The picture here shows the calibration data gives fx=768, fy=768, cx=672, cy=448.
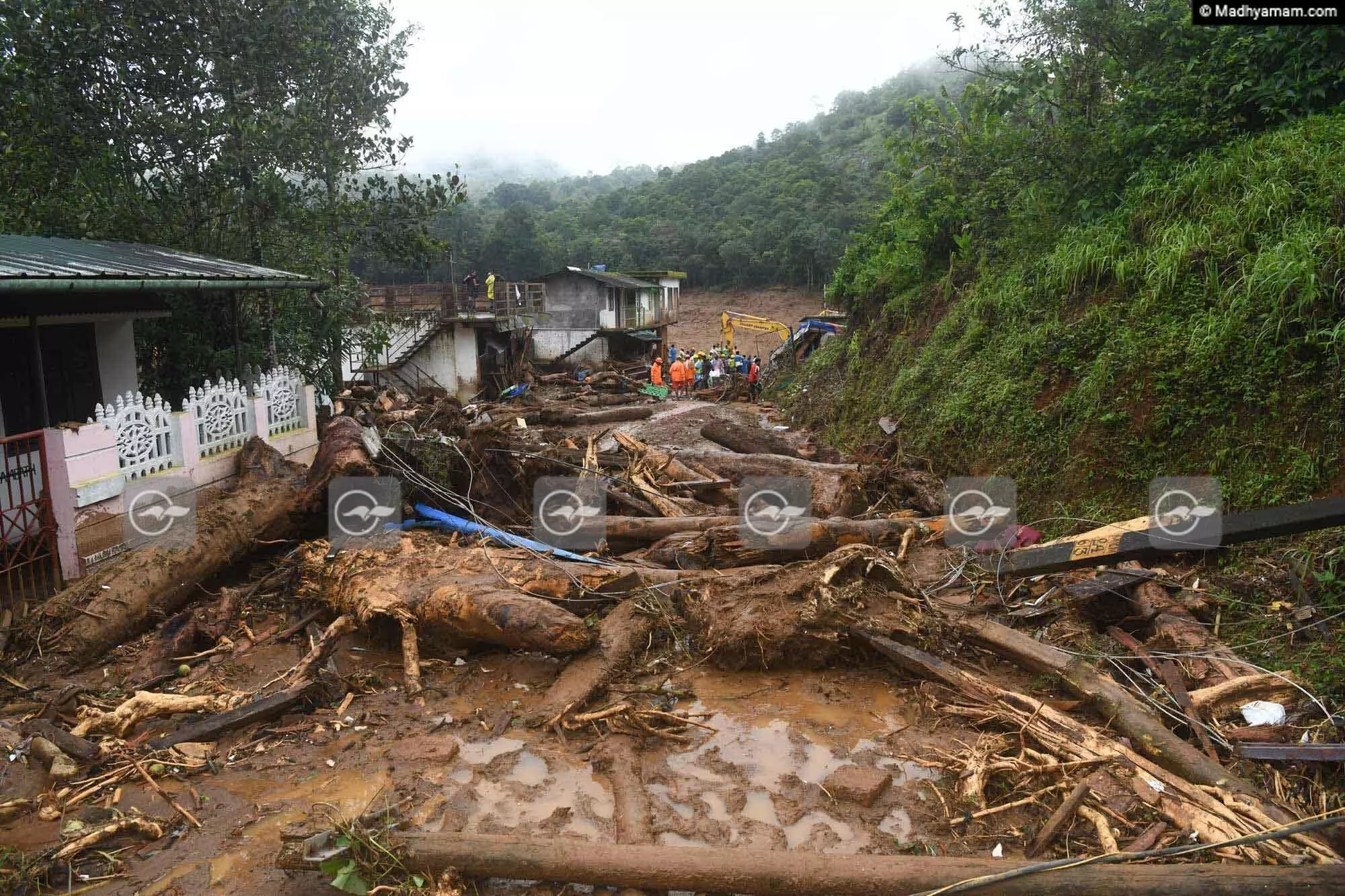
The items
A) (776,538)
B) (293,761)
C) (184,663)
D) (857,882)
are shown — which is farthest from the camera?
(776,538)

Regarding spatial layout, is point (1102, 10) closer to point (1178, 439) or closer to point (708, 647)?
point (1178, 439)

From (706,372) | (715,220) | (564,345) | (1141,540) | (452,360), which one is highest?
(715,220)

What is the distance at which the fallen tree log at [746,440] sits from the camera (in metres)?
13.7

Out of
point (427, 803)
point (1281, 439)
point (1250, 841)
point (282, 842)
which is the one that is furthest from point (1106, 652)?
point (282, 842)

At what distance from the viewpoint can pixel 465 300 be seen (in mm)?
27875

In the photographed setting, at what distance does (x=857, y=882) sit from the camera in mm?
3719

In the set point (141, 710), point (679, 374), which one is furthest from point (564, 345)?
point (141, 710)

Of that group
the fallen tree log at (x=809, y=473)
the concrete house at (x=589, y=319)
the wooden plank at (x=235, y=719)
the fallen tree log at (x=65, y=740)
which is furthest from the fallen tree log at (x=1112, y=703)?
the concrete house at (x=589, y=319)

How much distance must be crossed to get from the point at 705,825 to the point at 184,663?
16.0 ft

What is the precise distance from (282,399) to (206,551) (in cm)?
456

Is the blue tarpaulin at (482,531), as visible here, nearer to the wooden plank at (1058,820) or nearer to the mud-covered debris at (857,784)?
the mud-covered debris at (857,784)

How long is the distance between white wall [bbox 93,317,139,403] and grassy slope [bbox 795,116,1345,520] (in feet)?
38.8

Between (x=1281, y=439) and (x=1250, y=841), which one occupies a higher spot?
(x=1281, y=439)

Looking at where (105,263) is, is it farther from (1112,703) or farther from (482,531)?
(1112,703)
